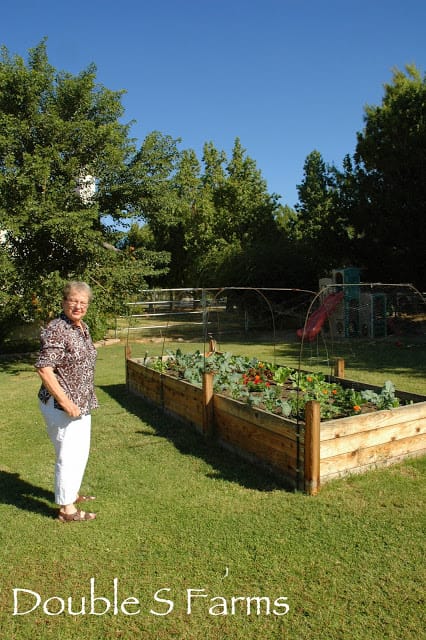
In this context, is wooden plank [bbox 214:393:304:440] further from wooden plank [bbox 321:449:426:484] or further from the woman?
the woman

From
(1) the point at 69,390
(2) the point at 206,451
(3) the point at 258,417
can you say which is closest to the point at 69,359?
(1) the point at 69,390

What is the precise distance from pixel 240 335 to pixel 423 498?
1487 cm

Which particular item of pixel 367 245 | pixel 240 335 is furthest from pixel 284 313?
pixel 367 245

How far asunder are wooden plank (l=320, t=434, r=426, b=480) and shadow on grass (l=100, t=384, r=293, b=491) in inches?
17.1

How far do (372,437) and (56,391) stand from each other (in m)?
2.83

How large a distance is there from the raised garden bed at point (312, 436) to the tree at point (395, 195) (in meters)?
14.1

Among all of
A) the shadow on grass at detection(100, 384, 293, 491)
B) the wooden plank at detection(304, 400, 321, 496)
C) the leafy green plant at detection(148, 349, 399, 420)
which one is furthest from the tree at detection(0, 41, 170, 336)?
the wooden plank at detection(304, 400, 321, 496)

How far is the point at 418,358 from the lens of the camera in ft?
37.8

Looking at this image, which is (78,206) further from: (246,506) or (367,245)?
(367,245)

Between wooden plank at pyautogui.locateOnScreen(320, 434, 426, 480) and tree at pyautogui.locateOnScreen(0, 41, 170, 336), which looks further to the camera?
tree at pyautogui.locateOnScreen(0, 41, 170, 336)

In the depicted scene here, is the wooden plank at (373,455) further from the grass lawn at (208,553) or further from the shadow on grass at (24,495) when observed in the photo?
Answer: the shadow on grass at (24,495)

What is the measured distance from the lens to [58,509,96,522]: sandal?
382 cm

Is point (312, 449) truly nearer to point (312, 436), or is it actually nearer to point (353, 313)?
point (312, 436)

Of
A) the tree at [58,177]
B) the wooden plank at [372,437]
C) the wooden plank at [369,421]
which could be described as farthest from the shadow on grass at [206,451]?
the tree at [58,177]
